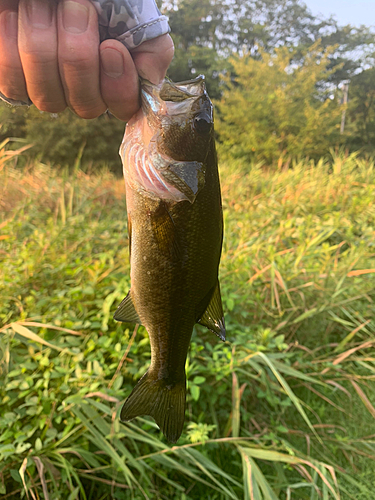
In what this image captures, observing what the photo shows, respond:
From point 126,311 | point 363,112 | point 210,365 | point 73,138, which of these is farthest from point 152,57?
point 363,112

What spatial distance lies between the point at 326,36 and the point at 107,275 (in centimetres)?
2391

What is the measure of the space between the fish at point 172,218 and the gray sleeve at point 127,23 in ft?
0.42

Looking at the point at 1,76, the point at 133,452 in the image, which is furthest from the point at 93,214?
the point at 1,76

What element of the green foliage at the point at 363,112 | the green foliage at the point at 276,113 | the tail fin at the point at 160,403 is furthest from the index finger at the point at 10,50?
the green foliage at the point at 363,112

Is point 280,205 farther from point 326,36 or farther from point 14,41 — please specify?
point 326,36

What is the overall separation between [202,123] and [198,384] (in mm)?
1634

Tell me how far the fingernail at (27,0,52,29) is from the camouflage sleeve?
142 mm

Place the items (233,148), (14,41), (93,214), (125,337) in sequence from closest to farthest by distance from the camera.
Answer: (14,41), (125,337), (93,214), (233,148)

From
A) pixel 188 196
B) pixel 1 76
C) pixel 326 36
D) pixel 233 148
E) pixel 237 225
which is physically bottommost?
pixel 233 148

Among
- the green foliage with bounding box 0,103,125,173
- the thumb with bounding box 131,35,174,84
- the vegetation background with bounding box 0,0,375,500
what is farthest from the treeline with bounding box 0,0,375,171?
the thumb with bounding box 131,35,174,84

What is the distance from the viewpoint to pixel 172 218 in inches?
37.1

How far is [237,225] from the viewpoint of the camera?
3779mm

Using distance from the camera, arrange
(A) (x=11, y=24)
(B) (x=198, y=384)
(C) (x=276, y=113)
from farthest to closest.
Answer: (C) (x=276, y=113)
(B) (x=198, y=384)
(A) (x=11, y=24)

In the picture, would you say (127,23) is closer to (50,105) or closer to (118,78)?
(118,78)
